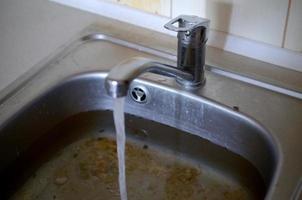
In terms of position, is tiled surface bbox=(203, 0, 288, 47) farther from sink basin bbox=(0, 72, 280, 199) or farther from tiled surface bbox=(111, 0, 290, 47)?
sink basin bbox=(0, 72, 280, 199)

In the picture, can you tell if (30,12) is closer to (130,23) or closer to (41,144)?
(130,23)

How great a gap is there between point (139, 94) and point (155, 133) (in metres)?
0.08

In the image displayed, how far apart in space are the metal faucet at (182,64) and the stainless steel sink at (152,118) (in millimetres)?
37

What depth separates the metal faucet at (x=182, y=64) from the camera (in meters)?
0.64

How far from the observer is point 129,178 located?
83cm

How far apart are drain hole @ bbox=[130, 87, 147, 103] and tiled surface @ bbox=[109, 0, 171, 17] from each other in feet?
0.54

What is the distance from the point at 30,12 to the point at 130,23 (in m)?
0.23

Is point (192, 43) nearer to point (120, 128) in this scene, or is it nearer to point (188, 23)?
point (188, 23)

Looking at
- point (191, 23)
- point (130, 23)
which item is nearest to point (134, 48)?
point (130, 23)

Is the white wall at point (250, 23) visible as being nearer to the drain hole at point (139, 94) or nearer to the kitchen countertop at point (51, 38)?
the kitchen countertop at point (51, 38)

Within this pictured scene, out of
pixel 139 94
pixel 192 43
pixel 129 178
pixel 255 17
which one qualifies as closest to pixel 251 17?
pixel 255 17

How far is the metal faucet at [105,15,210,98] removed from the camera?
2.10 ft

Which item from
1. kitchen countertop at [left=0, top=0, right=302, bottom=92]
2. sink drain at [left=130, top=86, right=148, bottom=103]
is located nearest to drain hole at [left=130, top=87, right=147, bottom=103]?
sink drain at [left=130, top=86, right=148, bottom=103]

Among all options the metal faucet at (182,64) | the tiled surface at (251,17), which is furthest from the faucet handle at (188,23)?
the tiled surface at (251,17)
